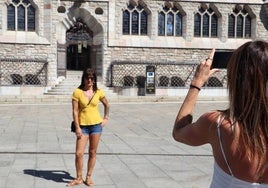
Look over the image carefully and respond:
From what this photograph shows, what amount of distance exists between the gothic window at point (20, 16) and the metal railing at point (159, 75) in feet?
15.5

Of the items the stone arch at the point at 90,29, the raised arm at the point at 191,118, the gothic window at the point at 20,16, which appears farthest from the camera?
the stone arch at the point at 90,29

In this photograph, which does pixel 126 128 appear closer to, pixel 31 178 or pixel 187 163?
pixel 187 163

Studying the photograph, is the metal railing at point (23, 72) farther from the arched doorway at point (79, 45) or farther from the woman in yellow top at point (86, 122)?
the woman in yellow top at point (86, 122)

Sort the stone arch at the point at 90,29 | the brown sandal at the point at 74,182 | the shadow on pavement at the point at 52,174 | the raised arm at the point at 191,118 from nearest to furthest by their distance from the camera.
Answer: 1. the raised arm at the point at 191,118
2. the brown sandal at the point at 74,182
3. the shadow on pavement at the point at 52,174
4. the stone arch at the point at 90,29

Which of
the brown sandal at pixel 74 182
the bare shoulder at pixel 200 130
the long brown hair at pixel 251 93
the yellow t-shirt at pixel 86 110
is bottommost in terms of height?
the brown sandal at pixel 74 182

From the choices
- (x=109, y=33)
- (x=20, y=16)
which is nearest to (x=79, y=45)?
(x=109, y=33)

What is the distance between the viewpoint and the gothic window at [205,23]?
2655 cm

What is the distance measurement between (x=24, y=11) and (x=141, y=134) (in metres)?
15.2

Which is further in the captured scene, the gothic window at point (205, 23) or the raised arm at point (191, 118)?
the gothic window at point (205, 23)

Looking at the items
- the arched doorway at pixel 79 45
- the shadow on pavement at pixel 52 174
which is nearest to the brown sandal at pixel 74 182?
the shadow on pavement at pixel 52 174

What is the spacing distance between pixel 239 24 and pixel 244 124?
85.6 ft

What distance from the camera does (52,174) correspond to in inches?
268

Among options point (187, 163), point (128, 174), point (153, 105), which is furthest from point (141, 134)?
point (153, 105)

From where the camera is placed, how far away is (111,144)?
9.55 m
